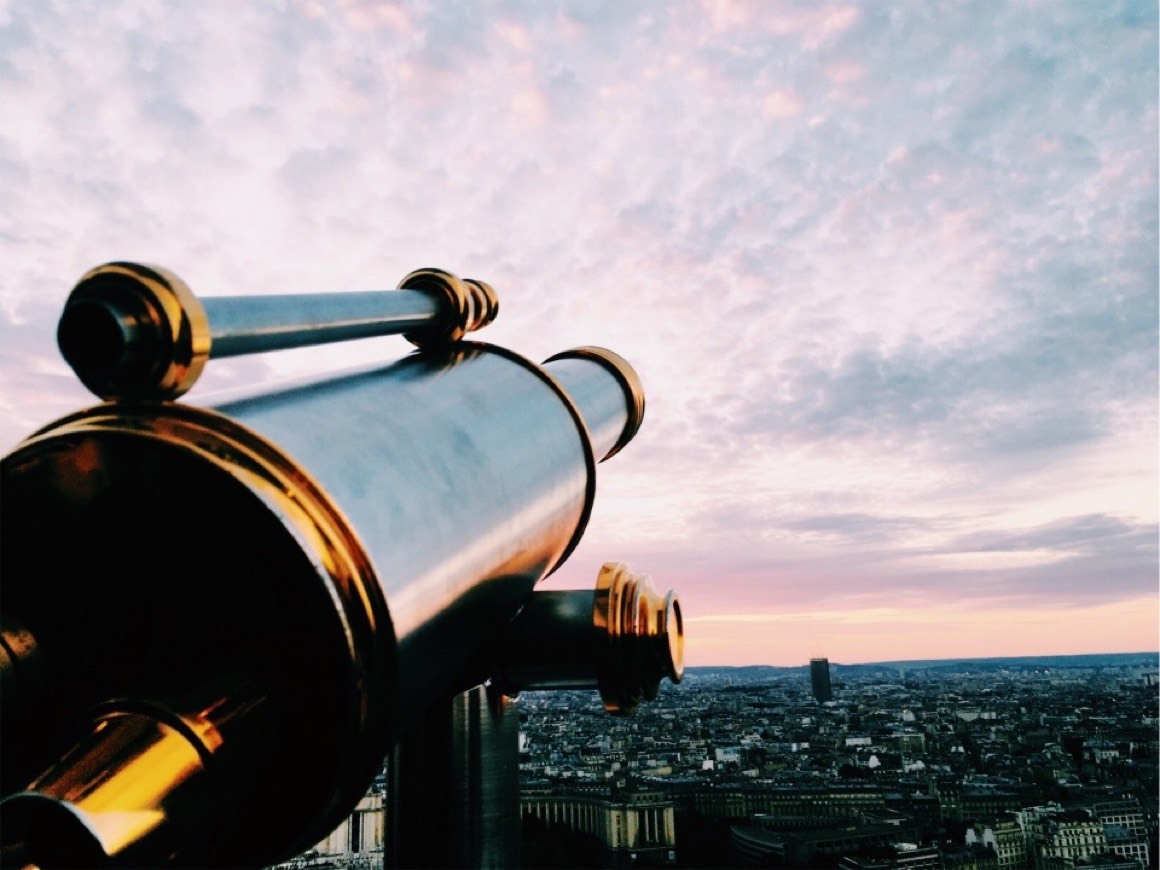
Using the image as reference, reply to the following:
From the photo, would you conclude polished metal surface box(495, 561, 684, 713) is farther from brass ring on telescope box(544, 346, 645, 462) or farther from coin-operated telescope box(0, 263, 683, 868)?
brass ring on telescope box(544, 346, 645, 462)

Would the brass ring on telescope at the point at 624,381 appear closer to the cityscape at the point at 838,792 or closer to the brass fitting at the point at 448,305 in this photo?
the brass fitting at the point at 448,305

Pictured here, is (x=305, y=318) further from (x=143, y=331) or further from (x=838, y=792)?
(x=838, y=792)

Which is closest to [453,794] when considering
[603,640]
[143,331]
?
[603,640]

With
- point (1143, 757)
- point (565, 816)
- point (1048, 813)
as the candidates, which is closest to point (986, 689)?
point (1143, 757)

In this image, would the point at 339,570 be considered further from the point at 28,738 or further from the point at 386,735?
the point at 28,738

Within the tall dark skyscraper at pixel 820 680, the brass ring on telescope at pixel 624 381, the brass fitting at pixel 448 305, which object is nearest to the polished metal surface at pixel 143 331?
the brass fitting at pixel 448 305

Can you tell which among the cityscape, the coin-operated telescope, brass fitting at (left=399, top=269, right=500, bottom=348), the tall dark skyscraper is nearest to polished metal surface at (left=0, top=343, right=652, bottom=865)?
the coin-operated telescope
